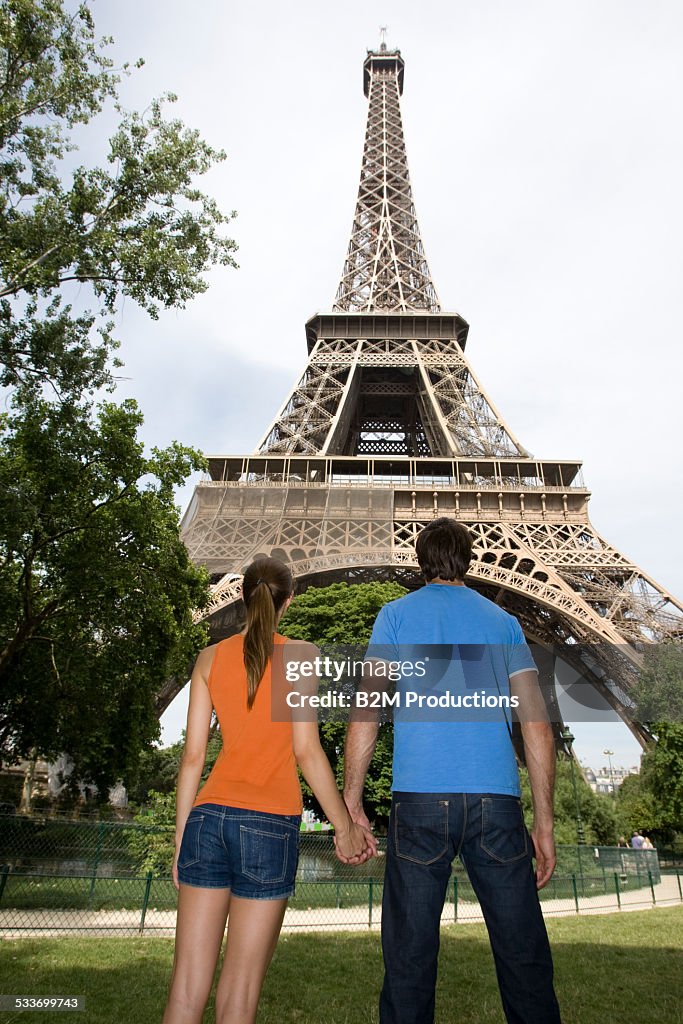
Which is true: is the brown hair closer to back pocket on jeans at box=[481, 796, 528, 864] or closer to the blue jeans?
the blue jeans

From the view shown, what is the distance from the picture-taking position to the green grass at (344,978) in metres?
4.80

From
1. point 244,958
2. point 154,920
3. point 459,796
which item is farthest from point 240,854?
point 154,920

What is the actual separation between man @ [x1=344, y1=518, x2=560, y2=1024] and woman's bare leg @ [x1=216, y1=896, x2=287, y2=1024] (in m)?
0.44

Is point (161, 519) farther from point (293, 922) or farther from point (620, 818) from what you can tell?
point (620, 818)

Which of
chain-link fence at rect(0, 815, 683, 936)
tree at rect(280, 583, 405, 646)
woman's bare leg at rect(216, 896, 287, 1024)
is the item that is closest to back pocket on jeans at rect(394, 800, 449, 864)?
woman's bare leg at rect(216, 896, 287, 1024)

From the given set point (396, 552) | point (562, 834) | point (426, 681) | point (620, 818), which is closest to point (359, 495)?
point (396, 552)

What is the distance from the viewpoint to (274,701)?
105 inches

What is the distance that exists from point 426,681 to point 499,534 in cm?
2599

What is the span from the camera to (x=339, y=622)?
25.8 metres

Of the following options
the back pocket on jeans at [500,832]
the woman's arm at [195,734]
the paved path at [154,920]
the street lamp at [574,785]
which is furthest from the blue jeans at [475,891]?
the street lamp at [574,785]

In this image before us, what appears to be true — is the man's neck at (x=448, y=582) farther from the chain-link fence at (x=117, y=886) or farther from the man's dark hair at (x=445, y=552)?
the chain-link fence at (x=117, y=886)

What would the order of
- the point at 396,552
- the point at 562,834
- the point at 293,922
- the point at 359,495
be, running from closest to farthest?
the point at 293,922 → the point at 562,834 → the point at 396,552 → the point at 359,495

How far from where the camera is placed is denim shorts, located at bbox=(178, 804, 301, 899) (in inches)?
94.2

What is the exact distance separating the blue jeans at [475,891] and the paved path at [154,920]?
14.9ft
